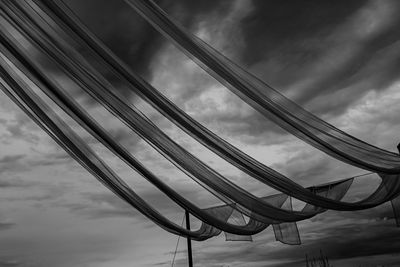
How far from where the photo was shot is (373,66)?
489cm

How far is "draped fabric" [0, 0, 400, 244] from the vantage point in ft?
11.1

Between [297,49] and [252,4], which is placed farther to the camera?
[297,49]

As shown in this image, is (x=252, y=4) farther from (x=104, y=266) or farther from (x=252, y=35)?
(x=104, y=266)

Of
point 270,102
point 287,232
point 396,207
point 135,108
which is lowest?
point 396,207

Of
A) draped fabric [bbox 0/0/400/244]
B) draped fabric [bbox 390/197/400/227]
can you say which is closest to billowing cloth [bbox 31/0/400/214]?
draped fabric [bbox 0/0/400/244]

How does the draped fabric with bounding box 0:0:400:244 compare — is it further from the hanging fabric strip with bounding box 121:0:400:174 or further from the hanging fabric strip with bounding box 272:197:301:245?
the hanging fabric strip with bounding box 272:197:301:245

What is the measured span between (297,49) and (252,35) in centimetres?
62

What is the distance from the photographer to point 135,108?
396cm

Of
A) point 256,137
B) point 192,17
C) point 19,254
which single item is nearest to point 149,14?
point 192,17

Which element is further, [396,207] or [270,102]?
[396,207]

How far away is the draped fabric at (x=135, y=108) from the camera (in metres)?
3.37

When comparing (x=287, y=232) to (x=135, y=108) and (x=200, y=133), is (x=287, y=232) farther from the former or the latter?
(x=135, y=108)

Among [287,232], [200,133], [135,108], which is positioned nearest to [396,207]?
[287,232]

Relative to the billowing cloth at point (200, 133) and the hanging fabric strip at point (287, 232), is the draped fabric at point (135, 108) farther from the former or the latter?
the hanging fabric strip at point (287, 232)
